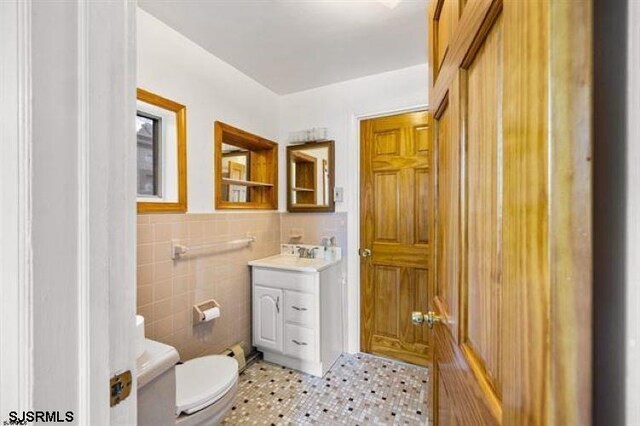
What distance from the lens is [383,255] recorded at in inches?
93.2

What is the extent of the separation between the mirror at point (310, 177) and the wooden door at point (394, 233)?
29 centimetres

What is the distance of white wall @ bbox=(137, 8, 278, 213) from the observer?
1.59 m

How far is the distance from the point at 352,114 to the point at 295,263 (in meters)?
1.31

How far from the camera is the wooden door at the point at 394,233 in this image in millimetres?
2223

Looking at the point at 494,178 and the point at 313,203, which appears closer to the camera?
the point at 494,178

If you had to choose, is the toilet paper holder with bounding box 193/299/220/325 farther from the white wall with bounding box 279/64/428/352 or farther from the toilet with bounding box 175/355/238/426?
the white wall with bounding box 279/64/428/352

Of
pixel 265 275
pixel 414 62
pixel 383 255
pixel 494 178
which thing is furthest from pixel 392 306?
pixel 494 178

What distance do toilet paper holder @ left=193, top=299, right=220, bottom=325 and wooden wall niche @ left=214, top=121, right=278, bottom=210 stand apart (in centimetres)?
67

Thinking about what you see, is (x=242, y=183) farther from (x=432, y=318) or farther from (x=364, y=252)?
(x=432, y=318)

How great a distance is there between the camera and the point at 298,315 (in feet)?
6.92

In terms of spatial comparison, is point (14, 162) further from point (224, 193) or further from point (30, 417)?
point (224, 193)

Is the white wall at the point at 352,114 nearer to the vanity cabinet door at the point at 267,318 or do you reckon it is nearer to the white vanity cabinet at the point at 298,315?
the white vanity cabinet at the point at 298,315

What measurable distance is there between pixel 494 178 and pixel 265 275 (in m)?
1.99

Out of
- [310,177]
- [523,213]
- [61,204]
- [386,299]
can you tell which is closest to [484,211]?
[523,213]
